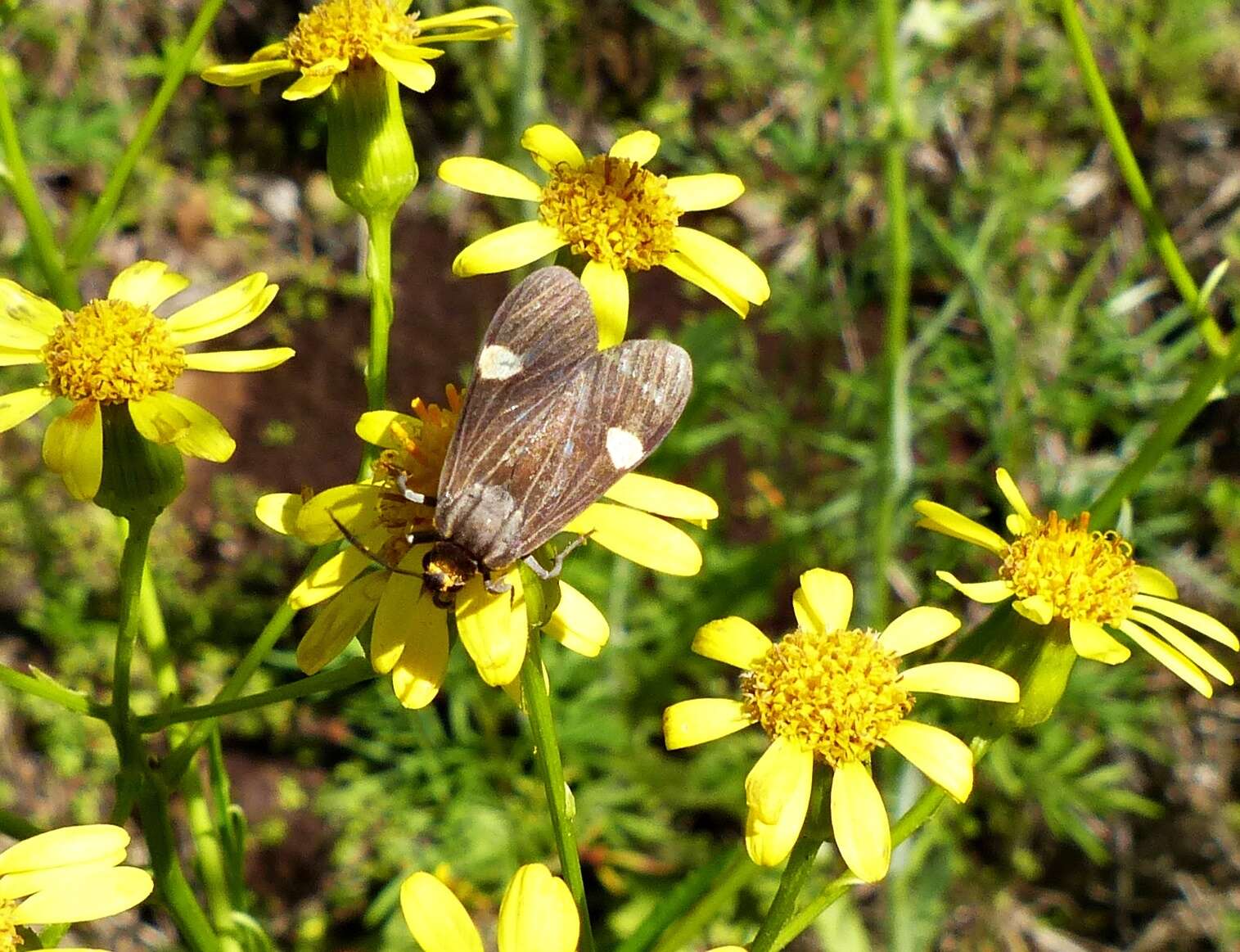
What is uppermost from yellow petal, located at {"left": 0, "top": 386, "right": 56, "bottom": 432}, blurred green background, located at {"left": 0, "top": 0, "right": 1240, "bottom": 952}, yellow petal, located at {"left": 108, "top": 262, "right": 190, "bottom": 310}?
yellow petal, located at {"left": 108, "top": 262, "right": 190, "bottom": 310}

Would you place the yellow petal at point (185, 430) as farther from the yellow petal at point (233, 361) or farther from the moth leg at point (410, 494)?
the moth leg at point (410, 494)

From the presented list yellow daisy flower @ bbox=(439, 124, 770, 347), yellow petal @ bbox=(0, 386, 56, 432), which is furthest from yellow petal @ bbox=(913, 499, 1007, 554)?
yellow petal @ bbox=(0, 386, 56, 432)

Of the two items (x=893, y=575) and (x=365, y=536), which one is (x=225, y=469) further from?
(x=365, y=536)

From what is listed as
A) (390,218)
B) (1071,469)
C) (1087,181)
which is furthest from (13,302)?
(1087,181)

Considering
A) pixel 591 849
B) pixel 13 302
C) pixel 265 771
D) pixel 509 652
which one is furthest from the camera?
pixel 265 771

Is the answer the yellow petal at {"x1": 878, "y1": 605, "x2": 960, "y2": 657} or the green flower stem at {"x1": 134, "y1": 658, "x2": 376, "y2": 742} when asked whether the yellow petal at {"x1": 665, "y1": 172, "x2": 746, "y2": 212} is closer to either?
the yellow petal at {"x1": 878, "y1": 605, "x2": 960, "y2": 657}

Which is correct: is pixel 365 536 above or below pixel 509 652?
above
